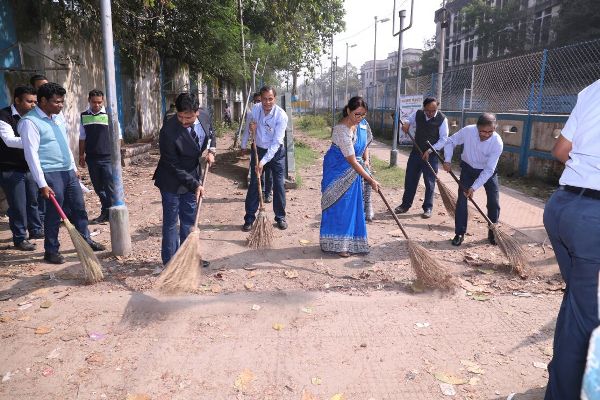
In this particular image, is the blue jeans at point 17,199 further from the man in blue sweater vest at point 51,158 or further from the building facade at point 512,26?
the building facade at point 512,26

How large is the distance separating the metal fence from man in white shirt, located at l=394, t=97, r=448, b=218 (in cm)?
373

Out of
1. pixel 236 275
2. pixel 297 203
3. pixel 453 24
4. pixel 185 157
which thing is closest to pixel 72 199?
pixel 185 157

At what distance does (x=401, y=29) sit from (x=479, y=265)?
764 cm

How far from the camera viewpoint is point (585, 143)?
203 centimetres

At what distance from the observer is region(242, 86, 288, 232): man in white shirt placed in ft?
18.2

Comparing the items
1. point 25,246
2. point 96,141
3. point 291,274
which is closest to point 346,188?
point 291,274

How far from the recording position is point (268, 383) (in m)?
2.69

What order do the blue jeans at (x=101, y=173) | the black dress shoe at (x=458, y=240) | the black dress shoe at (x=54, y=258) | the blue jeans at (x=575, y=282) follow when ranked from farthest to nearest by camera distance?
the blue jeans at (x=101, y=173), the black dress shoe at (x=458, y=240), the black dress shoe at (x=54, y=258), the blue jeans at (x=575, y=282)

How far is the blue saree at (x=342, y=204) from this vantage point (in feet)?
14.7

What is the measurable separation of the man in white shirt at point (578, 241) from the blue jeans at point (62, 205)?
13.7 ft

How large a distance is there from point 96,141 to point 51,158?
1337mm

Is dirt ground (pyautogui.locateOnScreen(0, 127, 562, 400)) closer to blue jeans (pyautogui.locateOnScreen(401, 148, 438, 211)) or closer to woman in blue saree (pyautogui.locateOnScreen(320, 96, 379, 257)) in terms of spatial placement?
woman in blue saree (pyautogui.locateOnScreen(320, 96, 379, 257))

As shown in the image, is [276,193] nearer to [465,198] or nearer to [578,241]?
[465,198]

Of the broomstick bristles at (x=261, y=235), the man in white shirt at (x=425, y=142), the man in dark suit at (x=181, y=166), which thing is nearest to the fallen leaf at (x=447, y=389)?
the man in dark suit at (x=181, y=166)
